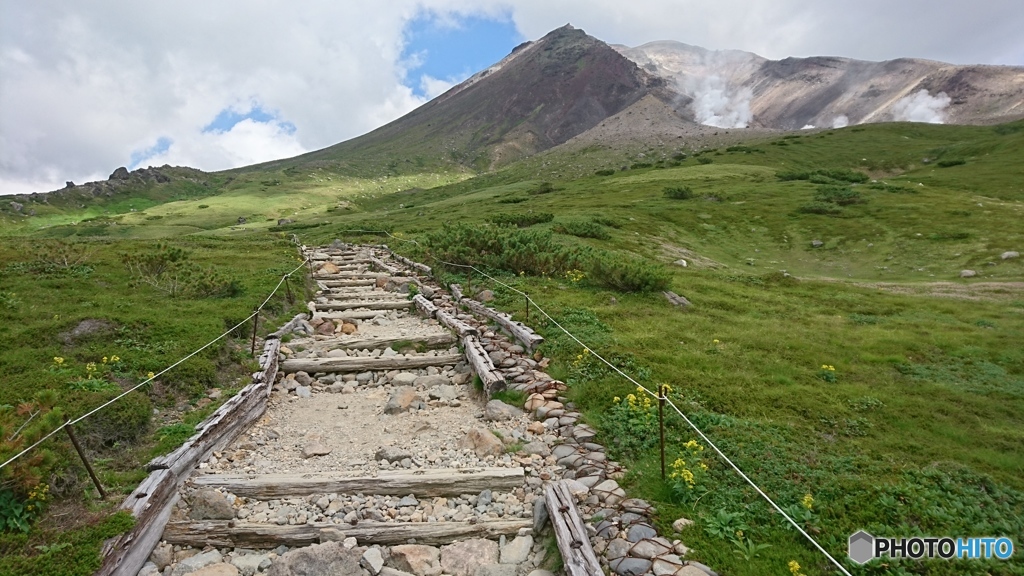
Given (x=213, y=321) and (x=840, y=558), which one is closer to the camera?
(x=840, y=558)

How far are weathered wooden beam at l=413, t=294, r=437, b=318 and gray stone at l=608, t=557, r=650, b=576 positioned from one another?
36.3ft

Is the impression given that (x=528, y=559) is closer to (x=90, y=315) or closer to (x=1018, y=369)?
(x=90, y=315)

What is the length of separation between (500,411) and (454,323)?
485 centimetres

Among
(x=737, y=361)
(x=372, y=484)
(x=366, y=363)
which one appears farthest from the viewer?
(x=366, y=363)

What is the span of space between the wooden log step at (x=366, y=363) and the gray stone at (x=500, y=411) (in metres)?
2.89

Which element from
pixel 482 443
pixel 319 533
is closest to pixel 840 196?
pixel 482 443

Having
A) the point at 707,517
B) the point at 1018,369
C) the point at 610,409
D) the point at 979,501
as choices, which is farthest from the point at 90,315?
the point at 1018,369

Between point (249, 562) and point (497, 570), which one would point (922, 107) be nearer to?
point (497, 570)

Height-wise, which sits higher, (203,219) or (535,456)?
(203,219)

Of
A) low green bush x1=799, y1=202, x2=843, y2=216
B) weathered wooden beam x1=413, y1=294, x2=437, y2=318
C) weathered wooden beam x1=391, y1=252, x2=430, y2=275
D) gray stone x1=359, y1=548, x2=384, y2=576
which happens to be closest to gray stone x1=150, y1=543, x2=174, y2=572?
gray stone x1=359, y1=548, x2=384, y2=576

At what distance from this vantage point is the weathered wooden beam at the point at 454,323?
12.7m

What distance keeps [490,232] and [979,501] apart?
1813cm

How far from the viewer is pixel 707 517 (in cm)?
550

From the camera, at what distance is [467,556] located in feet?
18.8
